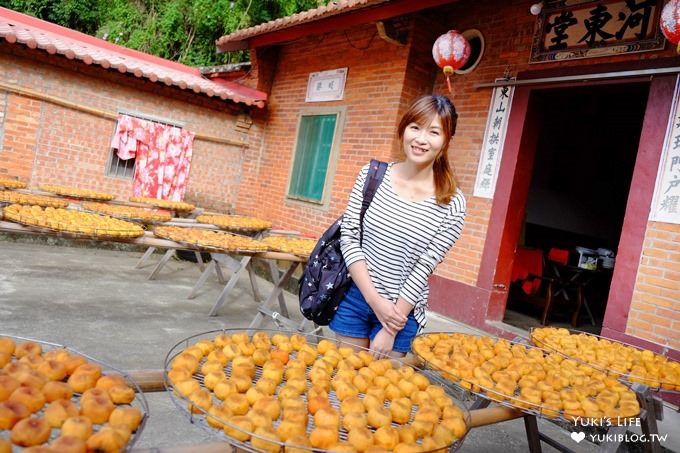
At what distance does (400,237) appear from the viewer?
6.71 feet

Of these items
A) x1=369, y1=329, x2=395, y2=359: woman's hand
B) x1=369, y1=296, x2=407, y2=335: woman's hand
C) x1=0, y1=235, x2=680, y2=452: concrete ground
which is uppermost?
x1=369, y1=296, x2=407, y2=335: woman's hand

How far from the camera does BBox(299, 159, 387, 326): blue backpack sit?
6.97 ft

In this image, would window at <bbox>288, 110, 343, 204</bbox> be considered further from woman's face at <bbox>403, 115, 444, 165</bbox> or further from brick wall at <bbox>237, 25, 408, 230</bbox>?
woman's face at <bbox>403, 115, 444, 165</bbox>

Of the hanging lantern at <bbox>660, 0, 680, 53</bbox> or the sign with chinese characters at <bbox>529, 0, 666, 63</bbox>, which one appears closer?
the hanging lantern at <bbox>660, 0, 680, 53</bbox>

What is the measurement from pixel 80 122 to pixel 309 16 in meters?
4.12

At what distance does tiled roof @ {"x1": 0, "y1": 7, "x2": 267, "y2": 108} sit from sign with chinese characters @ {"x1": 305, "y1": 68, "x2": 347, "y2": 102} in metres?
1.29

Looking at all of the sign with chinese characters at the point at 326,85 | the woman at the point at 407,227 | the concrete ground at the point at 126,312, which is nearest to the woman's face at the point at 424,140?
the woman at the point at 407,227

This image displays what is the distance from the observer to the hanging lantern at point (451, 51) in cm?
548

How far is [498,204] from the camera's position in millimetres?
5480

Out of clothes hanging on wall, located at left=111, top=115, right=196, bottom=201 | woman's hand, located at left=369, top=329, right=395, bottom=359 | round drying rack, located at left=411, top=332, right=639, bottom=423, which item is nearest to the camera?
round drying rack, located at left=411, top=332, right=639, bottom=423

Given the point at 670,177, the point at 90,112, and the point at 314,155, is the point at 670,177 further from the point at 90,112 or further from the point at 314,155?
the point at 90,112

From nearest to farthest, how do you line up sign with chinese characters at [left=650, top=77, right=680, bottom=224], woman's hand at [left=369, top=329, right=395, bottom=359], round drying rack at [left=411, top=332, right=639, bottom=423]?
round drying rack at [left=411, top=332, right=639, bottom=423]
woman's hand at [left=369, top=329, right=395, bottom=359]
sign with chinese characters at [left=650, top=77, right=680, bottom=224]

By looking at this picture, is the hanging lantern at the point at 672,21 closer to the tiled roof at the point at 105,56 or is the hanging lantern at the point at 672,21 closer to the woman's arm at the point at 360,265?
the woman's arm at the point at 360,265

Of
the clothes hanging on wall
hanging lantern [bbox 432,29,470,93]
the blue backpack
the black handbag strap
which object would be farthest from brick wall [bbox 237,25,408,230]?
the black handbag strap
